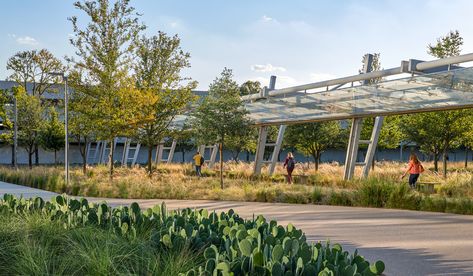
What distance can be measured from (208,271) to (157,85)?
19.1 m

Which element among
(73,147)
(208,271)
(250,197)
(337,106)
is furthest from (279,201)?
(73,147)

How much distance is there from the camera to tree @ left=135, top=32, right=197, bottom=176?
22.8 meters

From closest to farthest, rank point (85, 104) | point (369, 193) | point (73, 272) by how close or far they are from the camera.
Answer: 1. point (73, 272)
2. point (369, 193)
3. point (85, 104)

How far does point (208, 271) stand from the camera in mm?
4359

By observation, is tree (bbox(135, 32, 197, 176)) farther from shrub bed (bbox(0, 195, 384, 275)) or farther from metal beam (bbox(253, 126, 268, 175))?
shrub bed (bbox(0, 195, 384, 275))

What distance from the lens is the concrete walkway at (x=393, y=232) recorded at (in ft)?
22.5

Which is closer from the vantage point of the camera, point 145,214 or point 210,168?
point 145,214

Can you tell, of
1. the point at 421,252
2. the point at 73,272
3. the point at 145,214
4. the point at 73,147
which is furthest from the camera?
the point at 73,147

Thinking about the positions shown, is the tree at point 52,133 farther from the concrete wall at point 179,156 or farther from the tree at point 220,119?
the tree at point 220,119

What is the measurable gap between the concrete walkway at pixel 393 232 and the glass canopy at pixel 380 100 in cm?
501

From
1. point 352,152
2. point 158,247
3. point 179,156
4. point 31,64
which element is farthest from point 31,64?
point 158,247

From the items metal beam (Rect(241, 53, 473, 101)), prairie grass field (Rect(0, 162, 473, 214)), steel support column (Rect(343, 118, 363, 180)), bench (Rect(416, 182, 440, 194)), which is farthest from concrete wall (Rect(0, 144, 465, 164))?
bench (Rect(416, 182, 440, 194))

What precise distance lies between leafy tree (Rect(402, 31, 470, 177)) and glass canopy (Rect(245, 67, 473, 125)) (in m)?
4.28

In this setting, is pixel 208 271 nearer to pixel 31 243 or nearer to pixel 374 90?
pixel 31 243
